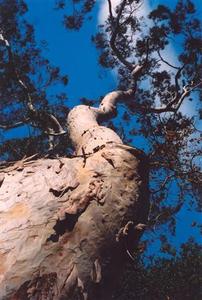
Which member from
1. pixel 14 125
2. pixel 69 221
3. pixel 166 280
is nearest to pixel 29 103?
pixel 14 125

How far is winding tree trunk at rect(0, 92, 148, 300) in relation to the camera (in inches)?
78.3

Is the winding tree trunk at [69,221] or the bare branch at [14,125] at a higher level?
the bare branch at [14,125]

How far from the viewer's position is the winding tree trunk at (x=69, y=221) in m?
1.99

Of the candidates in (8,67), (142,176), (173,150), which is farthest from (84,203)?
(8,67)

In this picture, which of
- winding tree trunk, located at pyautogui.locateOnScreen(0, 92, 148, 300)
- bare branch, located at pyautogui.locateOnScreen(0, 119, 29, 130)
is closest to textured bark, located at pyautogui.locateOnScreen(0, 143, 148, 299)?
winding tree trunk, located at pyautogui.locateOnScreen(0, 92, 148, 300)

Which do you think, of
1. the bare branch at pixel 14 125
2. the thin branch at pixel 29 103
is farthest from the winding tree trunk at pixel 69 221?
the bare branch at pixel 14 125

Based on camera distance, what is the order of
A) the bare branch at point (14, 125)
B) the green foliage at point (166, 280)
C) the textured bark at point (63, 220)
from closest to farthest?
Result: the textured bark at point (63, 220) < the green foliage at point (166, 280) < the bare branch at point (14, 125)

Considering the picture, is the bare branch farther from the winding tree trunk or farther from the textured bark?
the textured bark

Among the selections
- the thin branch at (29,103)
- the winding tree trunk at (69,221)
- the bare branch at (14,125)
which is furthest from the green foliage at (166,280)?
the winding tree trunk at (69,221)

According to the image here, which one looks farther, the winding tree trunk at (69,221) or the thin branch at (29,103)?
the thin branch at (29,103)

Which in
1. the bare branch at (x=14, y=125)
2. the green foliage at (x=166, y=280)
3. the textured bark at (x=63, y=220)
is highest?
the bare branch at (x=14, y=125)

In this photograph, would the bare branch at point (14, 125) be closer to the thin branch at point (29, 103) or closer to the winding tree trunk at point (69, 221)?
the thin branch at point (29, 103)

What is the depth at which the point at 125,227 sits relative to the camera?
2365mm

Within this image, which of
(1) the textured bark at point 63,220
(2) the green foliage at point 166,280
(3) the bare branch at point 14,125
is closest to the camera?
(1) the textured bark at point 63,220
